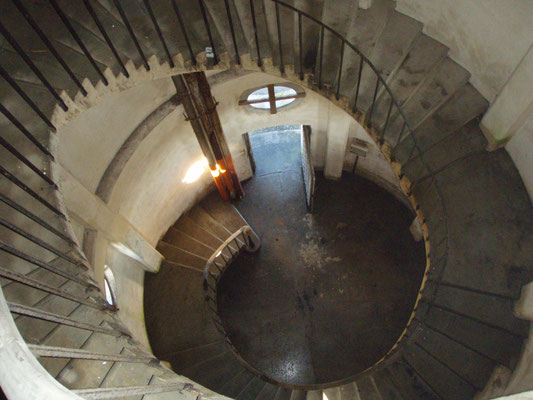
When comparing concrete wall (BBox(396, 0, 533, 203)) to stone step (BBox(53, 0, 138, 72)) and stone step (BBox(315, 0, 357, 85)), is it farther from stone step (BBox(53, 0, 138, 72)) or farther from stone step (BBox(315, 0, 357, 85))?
stone step (BBox(53, 0, 138, 72))

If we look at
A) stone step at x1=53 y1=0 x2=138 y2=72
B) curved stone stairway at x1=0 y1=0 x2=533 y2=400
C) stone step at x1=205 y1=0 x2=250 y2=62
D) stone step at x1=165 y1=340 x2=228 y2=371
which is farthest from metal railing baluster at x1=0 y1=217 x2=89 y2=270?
stone step at x1=165 y1=340 x2=228 y2=371

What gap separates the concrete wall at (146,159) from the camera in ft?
18.9

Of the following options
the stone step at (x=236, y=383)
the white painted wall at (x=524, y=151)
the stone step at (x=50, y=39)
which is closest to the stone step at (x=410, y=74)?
the white painted wall at (x=524, y=151)

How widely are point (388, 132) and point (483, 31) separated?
65.7 inches

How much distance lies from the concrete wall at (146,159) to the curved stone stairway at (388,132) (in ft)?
3.57

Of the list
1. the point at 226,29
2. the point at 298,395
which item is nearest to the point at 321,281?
the point at 298,395

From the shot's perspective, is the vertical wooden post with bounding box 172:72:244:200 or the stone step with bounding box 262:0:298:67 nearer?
the stone step with bounding box 262:0:298:67

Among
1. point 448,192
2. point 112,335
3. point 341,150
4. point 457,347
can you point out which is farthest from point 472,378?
point 341,150

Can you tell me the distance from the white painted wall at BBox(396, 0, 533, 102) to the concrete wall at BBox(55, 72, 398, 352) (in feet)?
10.1

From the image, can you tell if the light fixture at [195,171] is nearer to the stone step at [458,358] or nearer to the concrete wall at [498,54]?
the concrete wall at [498,54]

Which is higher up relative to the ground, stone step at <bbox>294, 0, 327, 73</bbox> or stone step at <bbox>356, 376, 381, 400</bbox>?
stone step at <bbox>294, 0, 327, 73</bbox>

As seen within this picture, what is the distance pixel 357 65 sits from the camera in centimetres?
551

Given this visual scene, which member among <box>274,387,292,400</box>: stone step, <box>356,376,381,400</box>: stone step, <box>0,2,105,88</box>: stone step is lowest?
<box>274,387,292,400</box>: stone step

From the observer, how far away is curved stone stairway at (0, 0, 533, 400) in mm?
3826
